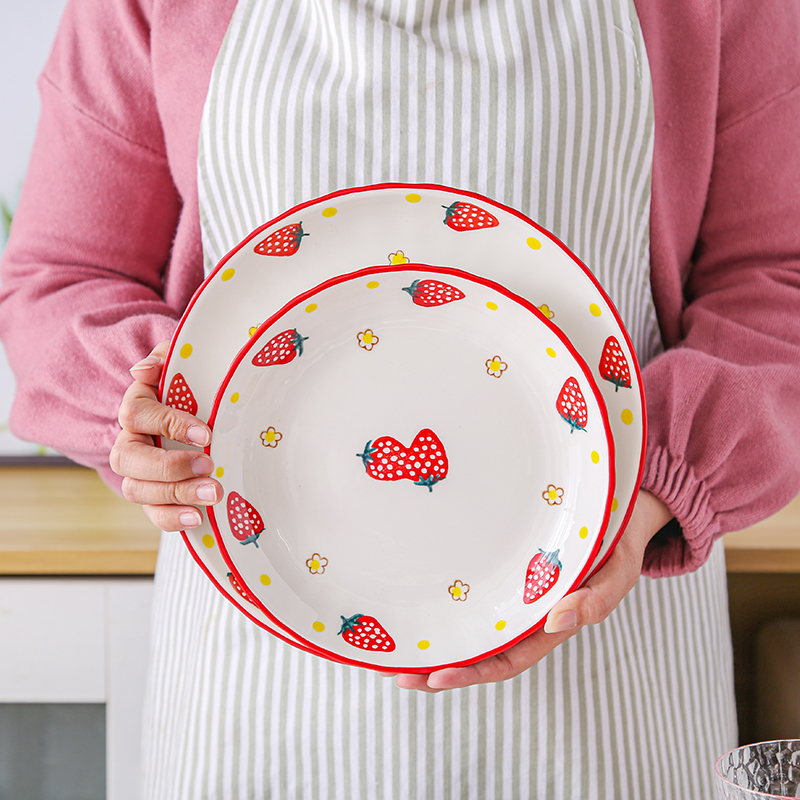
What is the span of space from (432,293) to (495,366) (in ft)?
0.23

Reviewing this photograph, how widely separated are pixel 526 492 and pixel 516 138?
0.90 ft

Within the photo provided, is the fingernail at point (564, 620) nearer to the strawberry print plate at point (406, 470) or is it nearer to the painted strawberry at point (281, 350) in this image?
the strawberry print plate at point (406, 470)

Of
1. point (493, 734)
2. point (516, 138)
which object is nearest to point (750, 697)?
point (493, 734)

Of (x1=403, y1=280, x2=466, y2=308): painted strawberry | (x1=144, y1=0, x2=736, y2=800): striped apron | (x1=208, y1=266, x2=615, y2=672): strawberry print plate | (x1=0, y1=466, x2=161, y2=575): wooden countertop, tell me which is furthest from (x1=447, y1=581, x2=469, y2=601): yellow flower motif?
(x1=0, y1=466, x2=161, y2=575): wooden countertop

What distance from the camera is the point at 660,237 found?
24.2 inches

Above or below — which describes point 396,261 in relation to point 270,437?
above

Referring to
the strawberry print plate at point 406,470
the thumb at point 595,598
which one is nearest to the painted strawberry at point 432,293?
the strawberry print plate at point 406,470

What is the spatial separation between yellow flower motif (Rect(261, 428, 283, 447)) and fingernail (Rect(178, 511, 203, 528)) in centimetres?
8

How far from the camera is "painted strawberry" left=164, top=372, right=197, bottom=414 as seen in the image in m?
0.47

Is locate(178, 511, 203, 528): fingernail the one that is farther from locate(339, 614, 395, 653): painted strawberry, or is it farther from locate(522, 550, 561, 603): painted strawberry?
locate(522, 550, 561, 603): painted strawberry

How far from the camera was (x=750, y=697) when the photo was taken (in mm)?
1145

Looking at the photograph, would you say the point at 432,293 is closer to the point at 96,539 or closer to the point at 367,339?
the point at 367,339

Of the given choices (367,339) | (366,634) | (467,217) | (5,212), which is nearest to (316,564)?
(366,634)

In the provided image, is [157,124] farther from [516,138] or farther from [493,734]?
[493,734]
